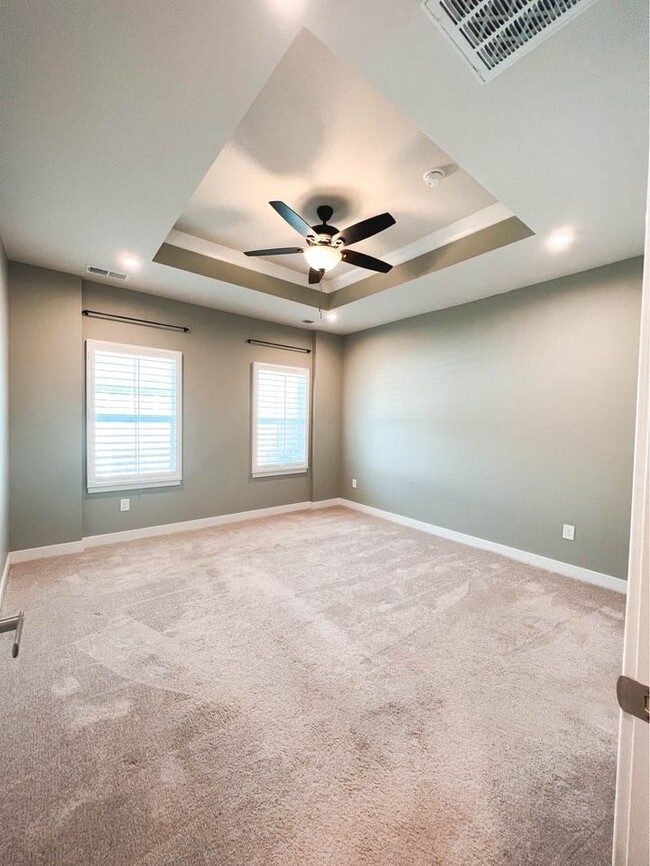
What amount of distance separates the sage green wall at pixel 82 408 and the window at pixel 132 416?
102mm

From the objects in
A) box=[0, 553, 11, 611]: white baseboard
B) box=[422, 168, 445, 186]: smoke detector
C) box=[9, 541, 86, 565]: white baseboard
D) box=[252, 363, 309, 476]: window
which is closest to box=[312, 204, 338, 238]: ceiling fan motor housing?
box=[422, 168, 445, 186]: smoke detector

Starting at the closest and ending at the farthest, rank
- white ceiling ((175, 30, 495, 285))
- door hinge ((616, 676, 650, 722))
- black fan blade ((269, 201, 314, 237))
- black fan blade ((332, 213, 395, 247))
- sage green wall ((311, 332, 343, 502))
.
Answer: door hinge ((616, 676, 650, 722)) < white ceiling ((175, 30, 495, 285)) < black fan blade ((269, 201, 314, 237)) < black fan blade ((332, 213, 395, 247)) < sage green wall ((311, 332, 343, 502))

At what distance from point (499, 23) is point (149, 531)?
451 cm

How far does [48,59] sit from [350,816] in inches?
117

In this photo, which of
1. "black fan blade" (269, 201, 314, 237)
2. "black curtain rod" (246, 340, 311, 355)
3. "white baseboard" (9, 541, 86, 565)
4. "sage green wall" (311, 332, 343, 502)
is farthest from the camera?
"sage green wall" (311, 332, 343, 502)

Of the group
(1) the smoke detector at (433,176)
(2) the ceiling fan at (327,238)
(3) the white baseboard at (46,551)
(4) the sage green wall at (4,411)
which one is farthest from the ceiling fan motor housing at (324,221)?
(3) the white baseboard at (46,551)

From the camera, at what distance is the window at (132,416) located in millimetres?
3664

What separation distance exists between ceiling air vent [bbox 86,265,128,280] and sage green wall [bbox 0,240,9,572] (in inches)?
23.5

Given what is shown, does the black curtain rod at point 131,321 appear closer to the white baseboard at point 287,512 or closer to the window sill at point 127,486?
the window sill at point 127,486

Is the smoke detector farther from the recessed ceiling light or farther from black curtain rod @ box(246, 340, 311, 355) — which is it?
black curtain rod @ box(246, 340, 311, 355)

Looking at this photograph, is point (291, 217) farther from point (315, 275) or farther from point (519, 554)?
point (519, 554)

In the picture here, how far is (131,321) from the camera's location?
12.6 ft

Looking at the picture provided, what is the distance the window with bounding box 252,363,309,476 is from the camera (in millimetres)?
4816

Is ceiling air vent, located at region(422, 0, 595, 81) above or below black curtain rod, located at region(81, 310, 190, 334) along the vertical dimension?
above
